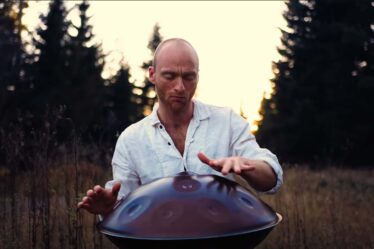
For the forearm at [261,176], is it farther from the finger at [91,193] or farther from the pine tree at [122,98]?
the pine tree at [122,98]

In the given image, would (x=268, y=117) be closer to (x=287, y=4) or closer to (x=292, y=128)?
(x=292, y=128)

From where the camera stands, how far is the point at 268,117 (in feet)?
61.3

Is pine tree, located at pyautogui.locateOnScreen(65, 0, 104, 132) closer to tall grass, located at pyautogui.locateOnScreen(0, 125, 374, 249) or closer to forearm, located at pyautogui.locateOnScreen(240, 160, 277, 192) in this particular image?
tall grass, located at pyautogui.locateOnScreen(0, 125, 374, 249)

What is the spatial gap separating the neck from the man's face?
16 cm

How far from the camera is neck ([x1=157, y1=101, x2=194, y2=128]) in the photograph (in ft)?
7.58

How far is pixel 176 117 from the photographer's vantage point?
2.32 meters

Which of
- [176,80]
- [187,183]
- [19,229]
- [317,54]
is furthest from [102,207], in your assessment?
[317,54]

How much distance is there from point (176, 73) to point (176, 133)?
392 millimetres

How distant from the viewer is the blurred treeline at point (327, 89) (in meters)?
16.5

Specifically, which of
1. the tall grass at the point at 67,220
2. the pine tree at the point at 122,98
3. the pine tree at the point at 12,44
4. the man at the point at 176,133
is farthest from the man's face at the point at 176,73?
the pine tree at the point at 122,98

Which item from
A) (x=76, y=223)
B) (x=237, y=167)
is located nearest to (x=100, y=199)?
(x=237, y=167)

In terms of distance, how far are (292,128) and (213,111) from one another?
15.2 m

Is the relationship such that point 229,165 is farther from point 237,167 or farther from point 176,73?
point 176,73

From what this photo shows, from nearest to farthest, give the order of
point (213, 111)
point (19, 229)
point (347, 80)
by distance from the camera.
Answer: point (213, 111) < point (19, 229) < point (347, 80)
